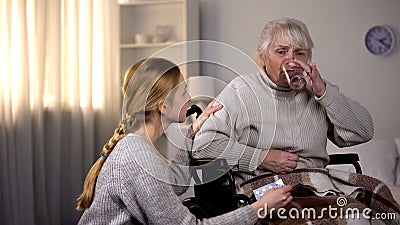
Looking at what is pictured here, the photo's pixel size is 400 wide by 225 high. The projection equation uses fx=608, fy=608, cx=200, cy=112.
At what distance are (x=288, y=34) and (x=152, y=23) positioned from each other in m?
2.49

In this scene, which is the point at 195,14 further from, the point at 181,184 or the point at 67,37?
the point at 181,184

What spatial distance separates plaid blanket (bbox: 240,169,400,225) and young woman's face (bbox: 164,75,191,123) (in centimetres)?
31

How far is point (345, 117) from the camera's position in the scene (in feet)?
5.90

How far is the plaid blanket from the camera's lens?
4.81ft

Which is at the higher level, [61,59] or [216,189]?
[61,59]

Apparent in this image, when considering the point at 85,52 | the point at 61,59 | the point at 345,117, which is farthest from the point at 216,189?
the point at 85,52

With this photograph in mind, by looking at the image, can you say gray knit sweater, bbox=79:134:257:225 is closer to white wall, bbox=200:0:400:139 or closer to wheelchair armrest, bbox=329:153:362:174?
wheelchair armrest, bbox=329:153:362:174

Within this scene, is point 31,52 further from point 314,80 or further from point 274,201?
point 274,201

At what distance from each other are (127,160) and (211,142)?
1.24 feet

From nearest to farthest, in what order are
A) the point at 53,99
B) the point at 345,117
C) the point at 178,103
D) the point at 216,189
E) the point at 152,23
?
the point at 178,103, the point at 216,189, the point at 345,117, the point at 53,99, the point at 152,23

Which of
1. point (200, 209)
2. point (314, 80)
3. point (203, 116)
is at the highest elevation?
point (314, 80)

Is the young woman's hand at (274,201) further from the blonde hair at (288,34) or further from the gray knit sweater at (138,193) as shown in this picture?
the blonde hair at (288,34)

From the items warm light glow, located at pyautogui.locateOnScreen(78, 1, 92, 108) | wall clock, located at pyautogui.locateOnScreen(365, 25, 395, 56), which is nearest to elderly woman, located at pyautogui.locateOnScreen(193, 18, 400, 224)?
wall clock, located at pyautogui.locateOnScreen(365, 25, 395, 56)

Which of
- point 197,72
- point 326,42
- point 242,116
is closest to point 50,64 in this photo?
point 197,72
